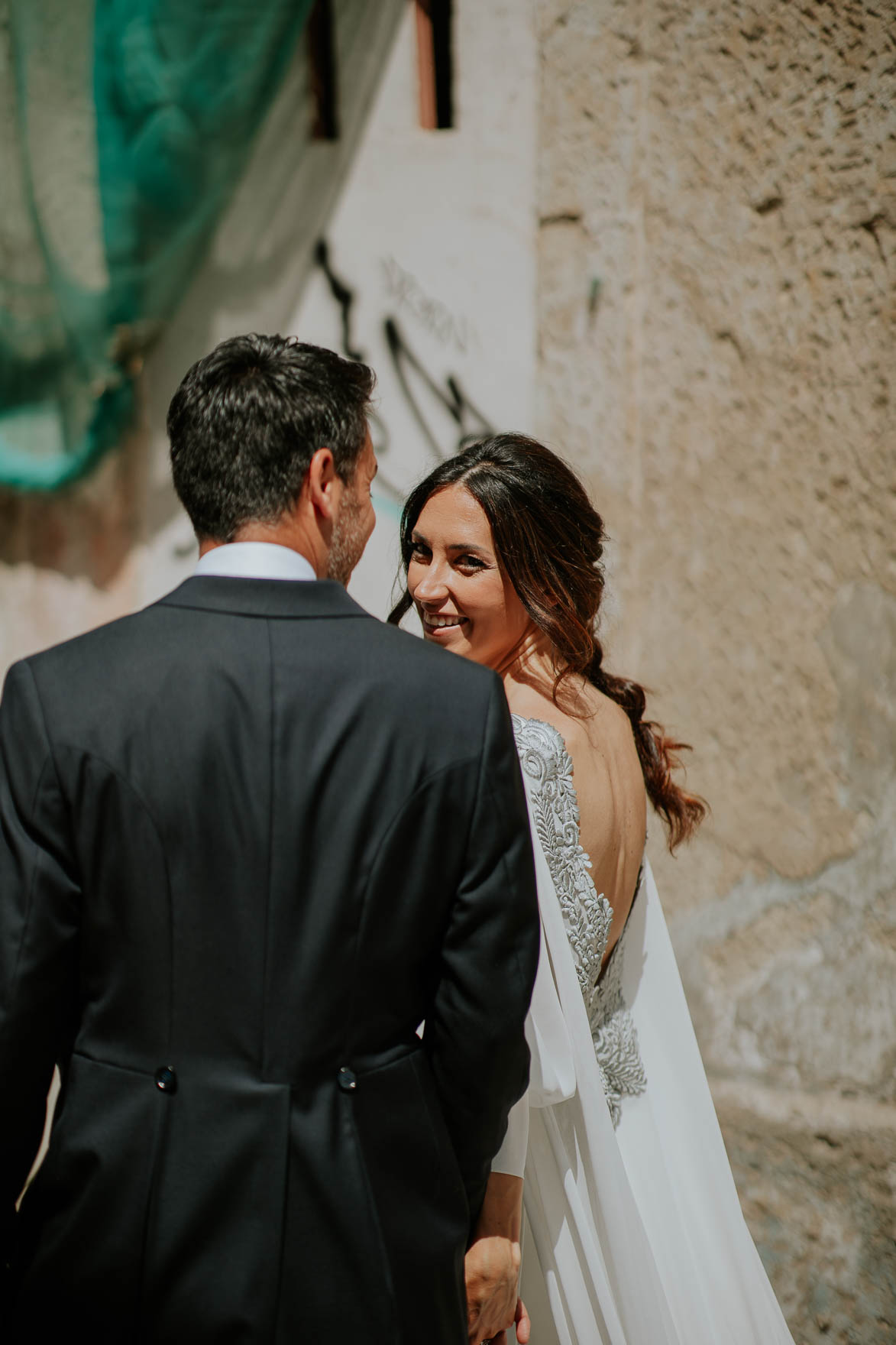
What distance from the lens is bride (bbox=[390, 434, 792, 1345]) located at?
1841mm

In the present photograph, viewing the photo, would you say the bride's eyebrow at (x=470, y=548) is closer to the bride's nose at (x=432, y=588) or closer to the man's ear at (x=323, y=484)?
the bride's nose at (x=432, y=588)

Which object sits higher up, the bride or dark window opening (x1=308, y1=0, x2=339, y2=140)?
dark window opening (x1=308, y1=0, x2=339, y2=140)

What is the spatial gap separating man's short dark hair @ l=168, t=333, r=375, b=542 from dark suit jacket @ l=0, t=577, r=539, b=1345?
0.10 m

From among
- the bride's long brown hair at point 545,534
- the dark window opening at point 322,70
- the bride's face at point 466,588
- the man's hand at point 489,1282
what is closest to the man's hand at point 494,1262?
the man's hand at point 489,1282

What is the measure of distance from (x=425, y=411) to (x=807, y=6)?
1.37 m

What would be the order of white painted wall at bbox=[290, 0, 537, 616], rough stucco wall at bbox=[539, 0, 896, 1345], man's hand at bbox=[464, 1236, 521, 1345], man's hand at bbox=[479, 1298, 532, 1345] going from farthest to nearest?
1. white painted wall at bbox=[290, 0, 537, 616]
2. rough stucco wall at bbox=[539, 0, 896, 1345]
3. man's hand at bbox=[479, 1298, 532, 1345]
4. man's hand at bbox=[464, 1236, 521, 1345]

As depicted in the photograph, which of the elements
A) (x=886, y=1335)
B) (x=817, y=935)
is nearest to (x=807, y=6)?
(x=817, y=935)

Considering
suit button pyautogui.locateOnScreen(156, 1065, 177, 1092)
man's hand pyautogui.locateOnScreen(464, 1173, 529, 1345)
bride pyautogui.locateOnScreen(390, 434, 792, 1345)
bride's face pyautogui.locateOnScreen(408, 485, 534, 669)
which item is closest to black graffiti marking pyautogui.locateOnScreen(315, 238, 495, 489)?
bride pyautogui.locateOnScreen(390, 434, 792, 1345)

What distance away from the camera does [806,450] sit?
286 cm

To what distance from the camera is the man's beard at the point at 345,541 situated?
1445 millimetres

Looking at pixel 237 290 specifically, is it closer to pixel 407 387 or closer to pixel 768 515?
pixel 407 387

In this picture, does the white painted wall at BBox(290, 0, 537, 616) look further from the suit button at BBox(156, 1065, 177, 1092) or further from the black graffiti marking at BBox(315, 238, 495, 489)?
the suit button at BBox(156, 1065, 177, 1092)

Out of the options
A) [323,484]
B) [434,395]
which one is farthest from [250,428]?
[434,395]

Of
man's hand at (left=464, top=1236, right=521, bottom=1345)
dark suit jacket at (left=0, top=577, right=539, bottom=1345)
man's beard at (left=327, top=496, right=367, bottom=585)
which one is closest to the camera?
dark suit jacket at (left=0, top=577, right=539, bottom=1345)
